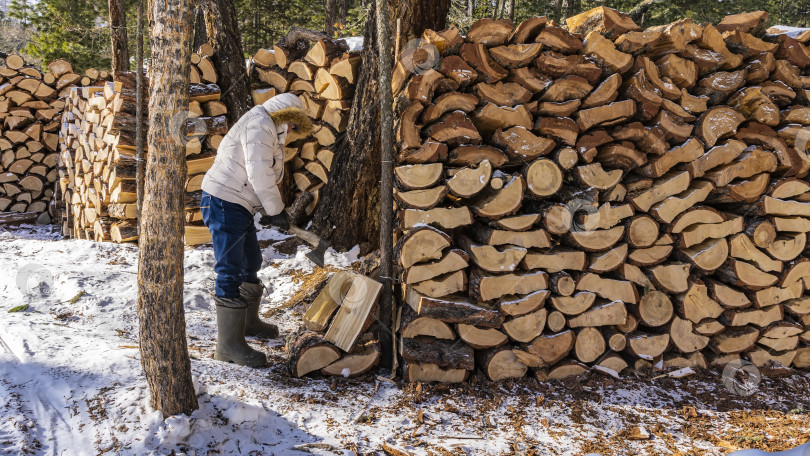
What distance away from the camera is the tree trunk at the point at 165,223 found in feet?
6.42

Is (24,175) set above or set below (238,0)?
below

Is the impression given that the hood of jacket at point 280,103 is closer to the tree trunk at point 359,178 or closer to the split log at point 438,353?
the tree trunk at point 359,178

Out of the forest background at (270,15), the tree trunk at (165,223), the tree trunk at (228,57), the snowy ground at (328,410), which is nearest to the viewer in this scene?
the tree trunk at (165,223)

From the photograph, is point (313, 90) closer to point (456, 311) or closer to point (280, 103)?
point (280, 103)

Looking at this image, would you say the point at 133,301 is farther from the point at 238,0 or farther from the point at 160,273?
the point at 238,0

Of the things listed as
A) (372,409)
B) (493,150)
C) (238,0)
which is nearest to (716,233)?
(493,150)

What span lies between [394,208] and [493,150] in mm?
743

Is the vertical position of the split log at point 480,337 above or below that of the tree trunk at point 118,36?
below

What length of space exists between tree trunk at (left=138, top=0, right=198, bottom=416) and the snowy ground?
167 millimetres

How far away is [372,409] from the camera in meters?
2.62

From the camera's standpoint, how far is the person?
2947 mm

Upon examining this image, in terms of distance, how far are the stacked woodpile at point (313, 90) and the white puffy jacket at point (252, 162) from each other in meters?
1.89

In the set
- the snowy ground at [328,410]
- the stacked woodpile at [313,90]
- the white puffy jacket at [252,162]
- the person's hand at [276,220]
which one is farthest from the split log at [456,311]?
the stacked woodpile at [313,90]

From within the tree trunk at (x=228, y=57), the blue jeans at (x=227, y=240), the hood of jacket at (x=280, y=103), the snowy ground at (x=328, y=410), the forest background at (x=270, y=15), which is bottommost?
the snowy ground at (x=328, y=410)
